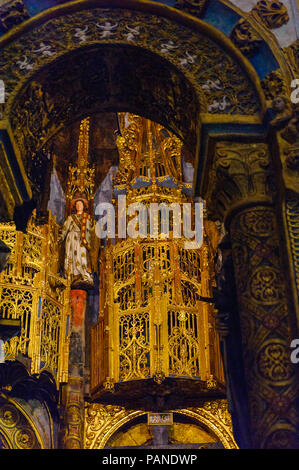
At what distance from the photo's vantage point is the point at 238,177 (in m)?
6.45

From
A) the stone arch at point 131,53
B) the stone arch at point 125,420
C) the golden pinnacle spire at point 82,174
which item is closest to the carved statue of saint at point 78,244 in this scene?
the golden pinnacle spire at point 82,174

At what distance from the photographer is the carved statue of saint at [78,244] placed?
13469 mm

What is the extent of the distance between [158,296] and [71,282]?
1.77 metres

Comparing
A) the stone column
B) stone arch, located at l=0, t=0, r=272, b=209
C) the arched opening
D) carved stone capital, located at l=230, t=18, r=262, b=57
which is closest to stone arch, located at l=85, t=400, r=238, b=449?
the arched opening

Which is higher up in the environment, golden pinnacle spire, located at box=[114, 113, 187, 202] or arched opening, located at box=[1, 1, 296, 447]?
golden pinnacle spire, located at box=[114, 113, 187, 202]

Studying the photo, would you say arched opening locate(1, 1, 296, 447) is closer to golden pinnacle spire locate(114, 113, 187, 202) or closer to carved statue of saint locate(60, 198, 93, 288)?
carved statue of saint locate(60, 198, 93, 288)

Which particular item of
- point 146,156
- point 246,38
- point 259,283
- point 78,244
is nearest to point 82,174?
point 146,156

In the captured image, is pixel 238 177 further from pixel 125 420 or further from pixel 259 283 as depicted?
pixel 125 420

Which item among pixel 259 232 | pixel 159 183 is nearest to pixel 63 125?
pixel 259 232

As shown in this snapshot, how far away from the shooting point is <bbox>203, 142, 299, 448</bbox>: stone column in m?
5.40

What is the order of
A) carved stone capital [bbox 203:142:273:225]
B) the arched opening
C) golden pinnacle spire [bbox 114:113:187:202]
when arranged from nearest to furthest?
the arched opening → carved stone capital [bbox 203:142:273:225] → golden pinnacle spire [bbox 114:113:187:202]

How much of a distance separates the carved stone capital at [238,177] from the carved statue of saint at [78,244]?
7044mm

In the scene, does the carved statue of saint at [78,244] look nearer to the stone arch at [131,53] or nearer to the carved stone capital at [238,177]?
the stone arch at [131,53]

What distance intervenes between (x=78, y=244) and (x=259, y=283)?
8.13 meters
